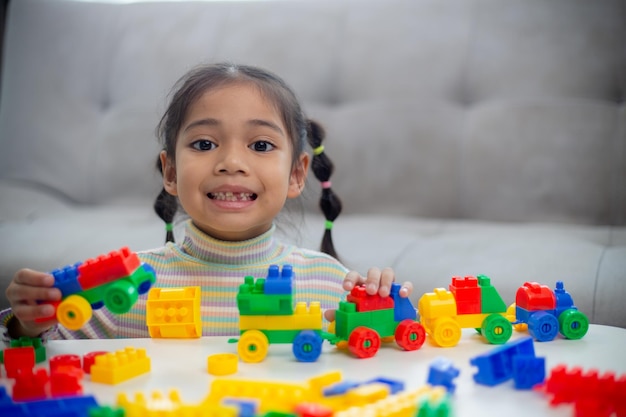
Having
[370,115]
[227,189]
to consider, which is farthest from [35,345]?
[370,115]

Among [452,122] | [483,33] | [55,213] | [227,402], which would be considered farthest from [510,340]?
[55,213]

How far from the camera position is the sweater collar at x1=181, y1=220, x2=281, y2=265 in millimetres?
1217

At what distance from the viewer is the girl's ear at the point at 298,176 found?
1299 millimetres

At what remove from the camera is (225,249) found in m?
1.22

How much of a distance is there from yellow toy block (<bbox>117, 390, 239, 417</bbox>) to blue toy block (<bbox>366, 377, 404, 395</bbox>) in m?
0.17

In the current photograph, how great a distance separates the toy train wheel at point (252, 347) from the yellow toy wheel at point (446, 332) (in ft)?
0.73

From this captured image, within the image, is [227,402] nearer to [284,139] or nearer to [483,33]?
[284,139]

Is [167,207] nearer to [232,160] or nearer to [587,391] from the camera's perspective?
[232,160]

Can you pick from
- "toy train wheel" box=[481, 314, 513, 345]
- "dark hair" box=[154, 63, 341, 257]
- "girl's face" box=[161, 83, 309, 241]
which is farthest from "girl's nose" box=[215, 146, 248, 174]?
"toy train wheel" box=[481, 314, 513, 345]

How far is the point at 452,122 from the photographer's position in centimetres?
198

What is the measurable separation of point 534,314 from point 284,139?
0.53 metres

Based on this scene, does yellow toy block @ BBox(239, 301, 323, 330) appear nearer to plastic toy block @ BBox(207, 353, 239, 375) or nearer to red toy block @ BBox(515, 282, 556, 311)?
plastic toy block @ BBox(207, 353, 239, 375)

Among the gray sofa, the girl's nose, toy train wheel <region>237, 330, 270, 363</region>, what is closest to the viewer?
toy train wheel <region>237, 330, 270, 363</region>

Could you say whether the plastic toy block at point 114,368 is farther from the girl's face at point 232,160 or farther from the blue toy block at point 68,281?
the girl's face at point 232,160
